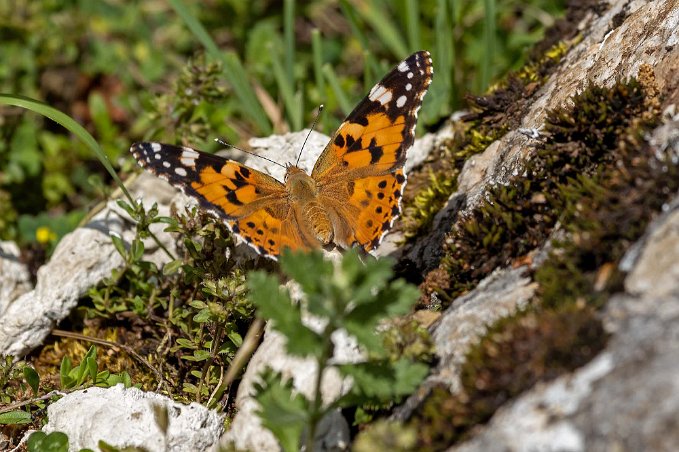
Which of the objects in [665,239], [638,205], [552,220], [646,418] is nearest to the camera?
[646,418]

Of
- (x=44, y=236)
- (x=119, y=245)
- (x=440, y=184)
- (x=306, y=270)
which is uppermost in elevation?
(x=44, y=236)

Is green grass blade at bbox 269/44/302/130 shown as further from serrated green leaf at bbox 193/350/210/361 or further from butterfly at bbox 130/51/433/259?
serrated green leaf at bbox 193/350/210/361

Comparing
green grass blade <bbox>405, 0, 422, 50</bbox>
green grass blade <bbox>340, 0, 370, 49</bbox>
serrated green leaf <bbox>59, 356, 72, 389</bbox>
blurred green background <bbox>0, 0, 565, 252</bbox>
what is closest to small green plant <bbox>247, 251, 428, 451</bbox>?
serrated green leaf <bbox>59, 356, 72, 389</bbox>

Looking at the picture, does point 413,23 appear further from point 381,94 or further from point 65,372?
point 65,372

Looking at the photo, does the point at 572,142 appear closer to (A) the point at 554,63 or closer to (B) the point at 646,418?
(A) the point at 554,63

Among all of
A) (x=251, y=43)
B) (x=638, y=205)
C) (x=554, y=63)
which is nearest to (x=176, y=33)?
(x=251, y=43)

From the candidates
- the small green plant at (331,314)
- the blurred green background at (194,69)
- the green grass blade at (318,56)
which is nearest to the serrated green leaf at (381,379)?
the small green plant at (331,314)

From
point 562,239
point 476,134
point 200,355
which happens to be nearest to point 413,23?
point 476,134
